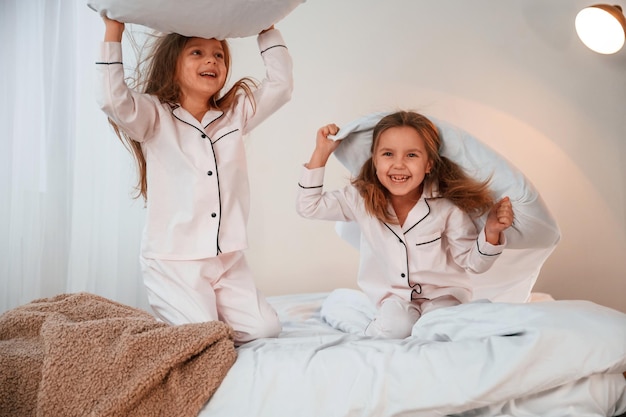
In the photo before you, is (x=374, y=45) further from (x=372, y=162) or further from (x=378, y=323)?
(x=378, y=323)

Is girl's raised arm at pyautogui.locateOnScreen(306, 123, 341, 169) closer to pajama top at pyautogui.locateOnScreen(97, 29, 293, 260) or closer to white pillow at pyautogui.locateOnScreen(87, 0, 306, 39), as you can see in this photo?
pajama top at pyautogui.locateOnScreen(97, 29, 293, 260)

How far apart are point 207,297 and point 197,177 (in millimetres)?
263

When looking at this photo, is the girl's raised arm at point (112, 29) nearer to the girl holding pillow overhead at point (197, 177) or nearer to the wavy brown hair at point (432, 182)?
the girl holding pillow overhead at point (197, 177)

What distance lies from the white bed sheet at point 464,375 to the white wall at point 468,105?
135 cm

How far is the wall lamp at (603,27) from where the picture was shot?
2.01m

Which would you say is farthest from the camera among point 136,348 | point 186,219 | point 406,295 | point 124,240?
point 124,240

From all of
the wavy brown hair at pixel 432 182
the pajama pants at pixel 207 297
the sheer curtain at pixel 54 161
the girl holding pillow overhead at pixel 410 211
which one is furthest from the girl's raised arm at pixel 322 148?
the sheer curtain at pixel 54 161

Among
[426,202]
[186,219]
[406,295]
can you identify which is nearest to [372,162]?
[426,202]

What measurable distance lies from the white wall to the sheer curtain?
2.07 ft

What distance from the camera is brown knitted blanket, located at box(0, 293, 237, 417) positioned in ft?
3.33

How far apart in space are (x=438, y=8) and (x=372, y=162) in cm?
100

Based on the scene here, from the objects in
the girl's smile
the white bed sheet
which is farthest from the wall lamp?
the white bed sheet

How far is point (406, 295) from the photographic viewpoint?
1.60 meters

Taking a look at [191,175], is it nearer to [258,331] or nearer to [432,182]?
[258,331]
